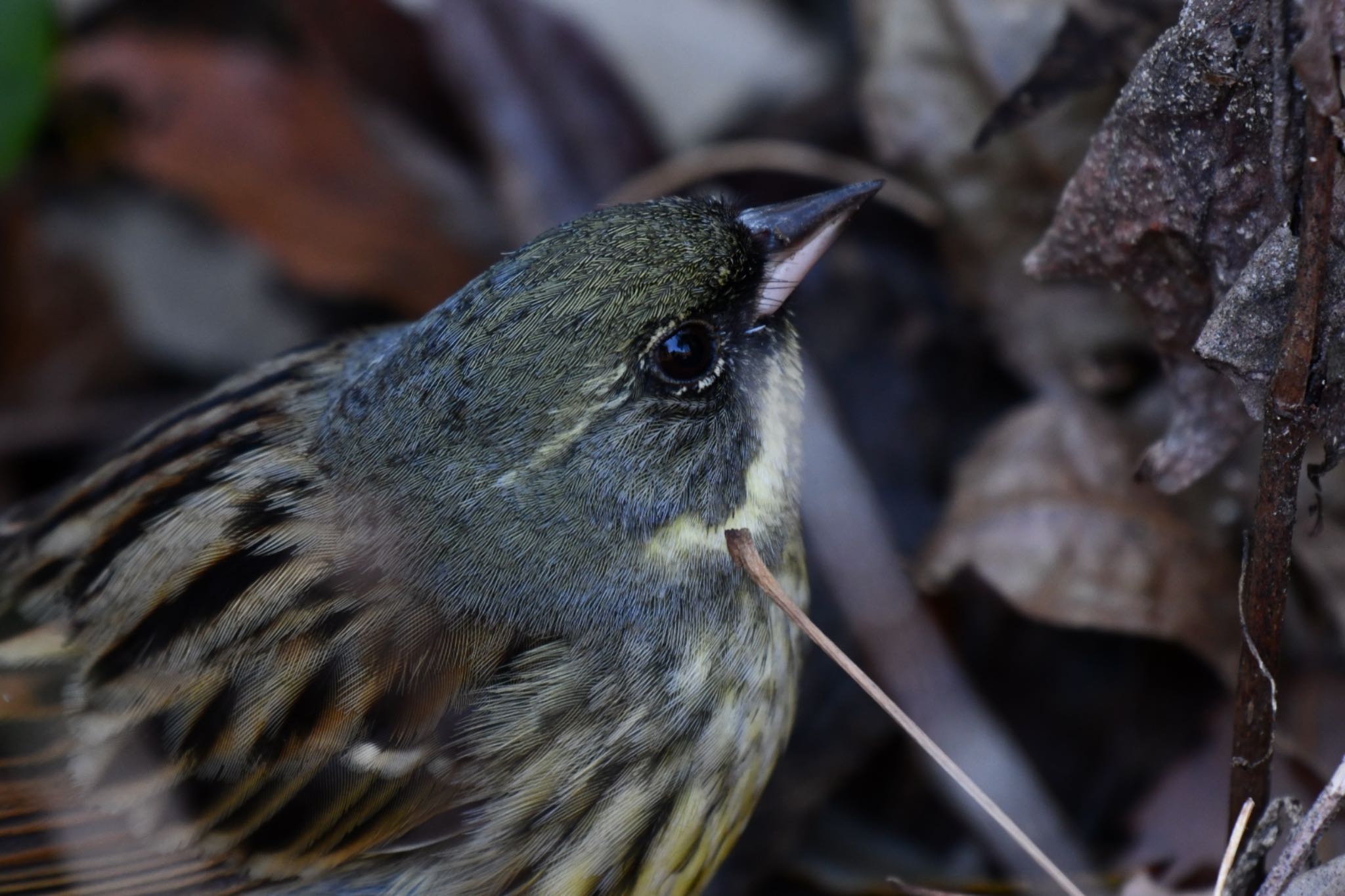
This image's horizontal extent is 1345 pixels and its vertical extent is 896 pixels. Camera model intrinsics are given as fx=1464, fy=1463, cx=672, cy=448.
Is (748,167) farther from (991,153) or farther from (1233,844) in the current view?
(1233,844)

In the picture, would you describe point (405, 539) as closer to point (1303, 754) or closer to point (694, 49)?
point (1303, 754)

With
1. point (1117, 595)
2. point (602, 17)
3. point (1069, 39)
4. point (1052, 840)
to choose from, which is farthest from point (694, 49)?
point (1052, 840)

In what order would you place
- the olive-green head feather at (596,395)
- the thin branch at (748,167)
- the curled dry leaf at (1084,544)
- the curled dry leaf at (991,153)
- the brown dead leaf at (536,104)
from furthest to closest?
1. the brown dead leaf at (536,104)
2. the thin branch at (748,167)
3. the curled dry leaf at (991,153)
4. the curled dry leaf at (1084,544)
5. the olive-green head feather at (596,395)

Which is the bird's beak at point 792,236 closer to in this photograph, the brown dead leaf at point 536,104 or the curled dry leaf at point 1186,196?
the curled dry leaf at point 1186,196

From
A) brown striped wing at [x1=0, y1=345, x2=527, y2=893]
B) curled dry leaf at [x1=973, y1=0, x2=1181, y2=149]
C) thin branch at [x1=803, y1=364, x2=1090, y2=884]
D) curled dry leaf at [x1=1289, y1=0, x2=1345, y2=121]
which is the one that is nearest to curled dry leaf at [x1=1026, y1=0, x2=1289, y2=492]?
curled dry leaf at [x1=1289, y1=0, x2=1345, y2=121]

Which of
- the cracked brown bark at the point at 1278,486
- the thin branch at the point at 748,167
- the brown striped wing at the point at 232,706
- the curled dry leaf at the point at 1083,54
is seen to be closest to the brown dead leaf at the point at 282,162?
the thin branch at the point at 748,167

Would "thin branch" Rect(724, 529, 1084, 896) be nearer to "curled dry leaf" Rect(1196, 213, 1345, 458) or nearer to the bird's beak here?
the bird's beak
